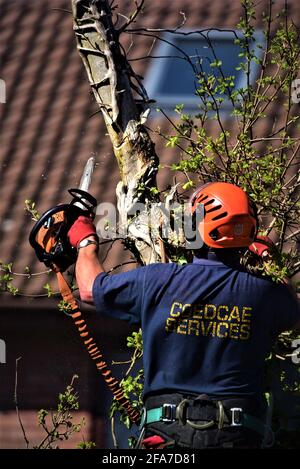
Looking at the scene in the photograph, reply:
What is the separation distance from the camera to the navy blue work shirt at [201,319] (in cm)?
413

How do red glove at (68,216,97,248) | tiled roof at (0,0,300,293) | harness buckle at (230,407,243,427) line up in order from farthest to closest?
1. tiled roof at (0,0,300,293)
2. red glove at (68,216,97,248)
3. harness buckle at (230,407,243,427)

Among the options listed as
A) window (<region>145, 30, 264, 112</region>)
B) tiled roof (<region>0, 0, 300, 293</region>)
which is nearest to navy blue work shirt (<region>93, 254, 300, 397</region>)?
tiled roof (<region>0, 0, 300, 293</region>)

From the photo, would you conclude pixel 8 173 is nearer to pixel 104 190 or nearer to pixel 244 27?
pixel 104 190

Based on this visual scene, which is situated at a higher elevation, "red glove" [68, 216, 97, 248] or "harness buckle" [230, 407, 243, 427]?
"red glove" [68, 216, 97, 248]

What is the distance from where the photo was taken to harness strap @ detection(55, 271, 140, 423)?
4496 mm

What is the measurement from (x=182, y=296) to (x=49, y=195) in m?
4.29

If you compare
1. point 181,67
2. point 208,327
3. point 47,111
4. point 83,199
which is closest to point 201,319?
point 208,327

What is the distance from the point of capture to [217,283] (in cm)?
417

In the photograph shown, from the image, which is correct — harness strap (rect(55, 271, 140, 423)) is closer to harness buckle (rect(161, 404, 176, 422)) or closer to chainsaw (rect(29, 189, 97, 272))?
chainsaw (rect(29, 189, 97, 272))

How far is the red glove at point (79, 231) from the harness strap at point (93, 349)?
18 cm

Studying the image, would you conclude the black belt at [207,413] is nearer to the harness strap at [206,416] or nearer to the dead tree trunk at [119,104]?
the harness strap at [206,416]

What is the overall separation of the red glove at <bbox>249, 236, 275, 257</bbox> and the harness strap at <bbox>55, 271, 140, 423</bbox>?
0.80 metres

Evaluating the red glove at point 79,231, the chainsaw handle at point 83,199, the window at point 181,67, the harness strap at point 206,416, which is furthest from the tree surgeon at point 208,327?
the window at point 181,67

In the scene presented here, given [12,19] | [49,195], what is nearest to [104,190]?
[49,195]
